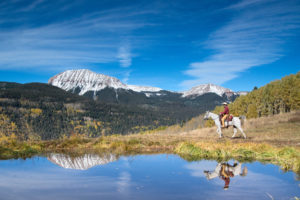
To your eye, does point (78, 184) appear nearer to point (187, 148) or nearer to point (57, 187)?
point (57, 187)

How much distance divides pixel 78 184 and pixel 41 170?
152 inches

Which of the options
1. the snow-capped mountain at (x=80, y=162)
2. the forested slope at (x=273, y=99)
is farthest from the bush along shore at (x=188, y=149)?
the forested slope at (x=273, y=99)

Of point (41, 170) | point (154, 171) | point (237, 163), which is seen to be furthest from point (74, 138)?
point (237, 163)


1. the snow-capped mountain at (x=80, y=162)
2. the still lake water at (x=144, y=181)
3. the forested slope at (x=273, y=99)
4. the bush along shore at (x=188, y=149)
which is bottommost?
the still lake water at (x=144, y=181)

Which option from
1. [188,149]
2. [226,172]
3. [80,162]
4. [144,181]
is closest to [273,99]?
[188,149]

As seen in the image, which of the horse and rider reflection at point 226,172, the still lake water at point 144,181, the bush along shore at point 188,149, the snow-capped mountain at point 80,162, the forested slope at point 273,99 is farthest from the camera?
the forested slope at point 273,99

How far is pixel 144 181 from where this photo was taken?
10156mm

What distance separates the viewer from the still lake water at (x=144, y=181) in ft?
27.2

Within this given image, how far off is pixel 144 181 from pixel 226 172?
3.82m

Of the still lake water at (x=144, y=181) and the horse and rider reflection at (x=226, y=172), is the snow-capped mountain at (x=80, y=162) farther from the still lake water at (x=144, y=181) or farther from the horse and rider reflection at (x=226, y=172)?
the horse and rider reflection at (x=226, y=172)

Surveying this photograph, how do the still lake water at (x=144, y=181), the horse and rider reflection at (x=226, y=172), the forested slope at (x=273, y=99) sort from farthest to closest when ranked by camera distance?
the forested slope at (x=273, y=99) < the horse and rider reflection at (x=226, y=172) < the still lake water at (x=144, y=181)

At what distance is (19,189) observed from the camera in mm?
9094

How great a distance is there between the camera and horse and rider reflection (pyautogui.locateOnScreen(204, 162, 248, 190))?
34.4 ft

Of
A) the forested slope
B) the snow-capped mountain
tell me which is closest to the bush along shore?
the snow-capped mountain
